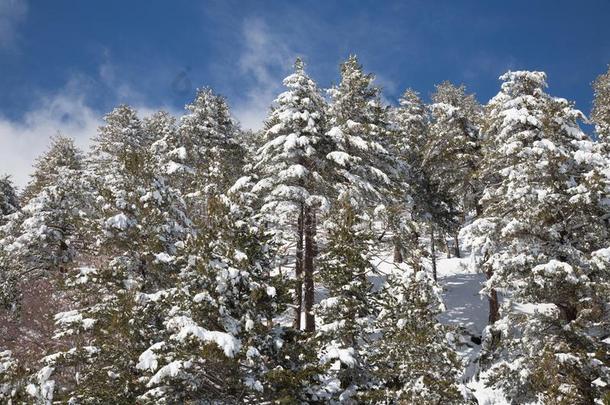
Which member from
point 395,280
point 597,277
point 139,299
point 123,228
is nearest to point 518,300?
point 597,277

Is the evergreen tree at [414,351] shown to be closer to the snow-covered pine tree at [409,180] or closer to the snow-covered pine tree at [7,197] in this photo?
the snow-covered pine tree at [409,180]

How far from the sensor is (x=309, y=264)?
1948 cm

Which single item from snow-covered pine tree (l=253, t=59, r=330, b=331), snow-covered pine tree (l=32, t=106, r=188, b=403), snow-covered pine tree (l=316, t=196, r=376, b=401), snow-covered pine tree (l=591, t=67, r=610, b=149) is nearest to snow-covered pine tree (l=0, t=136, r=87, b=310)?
snow-covered pine tree (l=32, t=106, r=188, b=403)

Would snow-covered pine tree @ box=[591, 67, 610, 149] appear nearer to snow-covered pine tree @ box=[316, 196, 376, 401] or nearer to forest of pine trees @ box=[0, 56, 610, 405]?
forest of pine trees @ box=[0, 56, 610, 405]

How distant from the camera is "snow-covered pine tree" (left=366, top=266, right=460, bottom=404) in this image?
12.2 metres

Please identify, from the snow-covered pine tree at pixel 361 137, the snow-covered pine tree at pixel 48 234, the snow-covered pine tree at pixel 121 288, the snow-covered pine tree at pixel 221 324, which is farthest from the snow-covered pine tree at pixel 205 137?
the snow-covered pine tree at pixel 221 324

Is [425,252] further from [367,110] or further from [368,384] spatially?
[367,110]

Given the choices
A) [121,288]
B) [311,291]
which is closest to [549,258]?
[311,291]

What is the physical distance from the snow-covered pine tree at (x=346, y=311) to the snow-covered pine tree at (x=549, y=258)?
14.6 ft

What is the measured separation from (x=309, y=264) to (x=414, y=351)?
7560mm

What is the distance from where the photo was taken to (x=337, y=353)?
13.1 m

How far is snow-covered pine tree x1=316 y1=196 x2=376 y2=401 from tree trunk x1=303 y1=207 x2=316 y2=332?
9.53 feet

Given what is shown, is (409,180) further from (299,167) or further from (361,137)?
(299,167)

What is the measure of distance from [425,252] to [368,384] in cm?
777
